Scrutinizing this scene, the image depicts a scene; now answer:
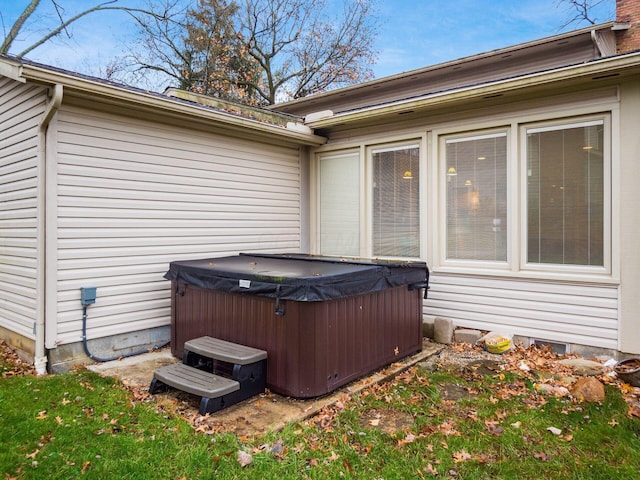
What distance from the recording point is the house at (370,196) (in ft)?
13.6

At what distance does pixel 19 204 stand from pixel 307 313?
3.41m

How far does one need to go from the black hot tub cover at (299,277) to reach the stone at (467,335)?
938mm

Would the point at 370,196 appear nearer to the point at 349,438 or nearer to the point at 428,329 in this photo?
the point at 428,329

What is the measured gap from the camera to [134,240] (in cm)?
470

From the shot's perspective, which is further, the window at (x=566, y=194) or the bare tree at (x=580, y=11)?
the bare tree at (x=580, y=11)

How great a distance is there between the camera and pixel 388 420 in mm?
3164

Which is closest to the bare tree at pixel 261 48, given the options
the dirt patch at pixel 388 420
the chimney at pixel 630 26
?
the chimney at pixel 630 26

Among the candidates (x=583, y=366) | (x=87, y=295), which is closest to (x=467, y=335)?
(x=583, y=366)

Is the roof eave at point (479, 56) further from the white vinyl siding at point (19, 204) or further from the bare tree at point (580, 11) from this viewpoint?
the bare tree at point (580, 11)

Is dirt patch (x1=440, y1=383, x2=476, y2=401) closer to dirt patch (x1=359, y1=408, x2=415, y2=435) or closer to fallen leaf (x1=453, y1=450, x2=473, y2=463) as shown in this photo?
dirt patch (x1=359, y1=408, x2=415, y2=435)

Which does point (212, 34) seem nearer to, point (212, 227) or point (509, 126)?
point (212, 227)

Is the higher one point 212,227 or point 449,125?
point 449,125

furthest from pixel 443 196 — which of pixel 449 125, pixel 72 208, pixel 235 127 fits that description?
pixel 72 208

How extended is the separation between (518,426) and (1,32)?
16.6 metres
